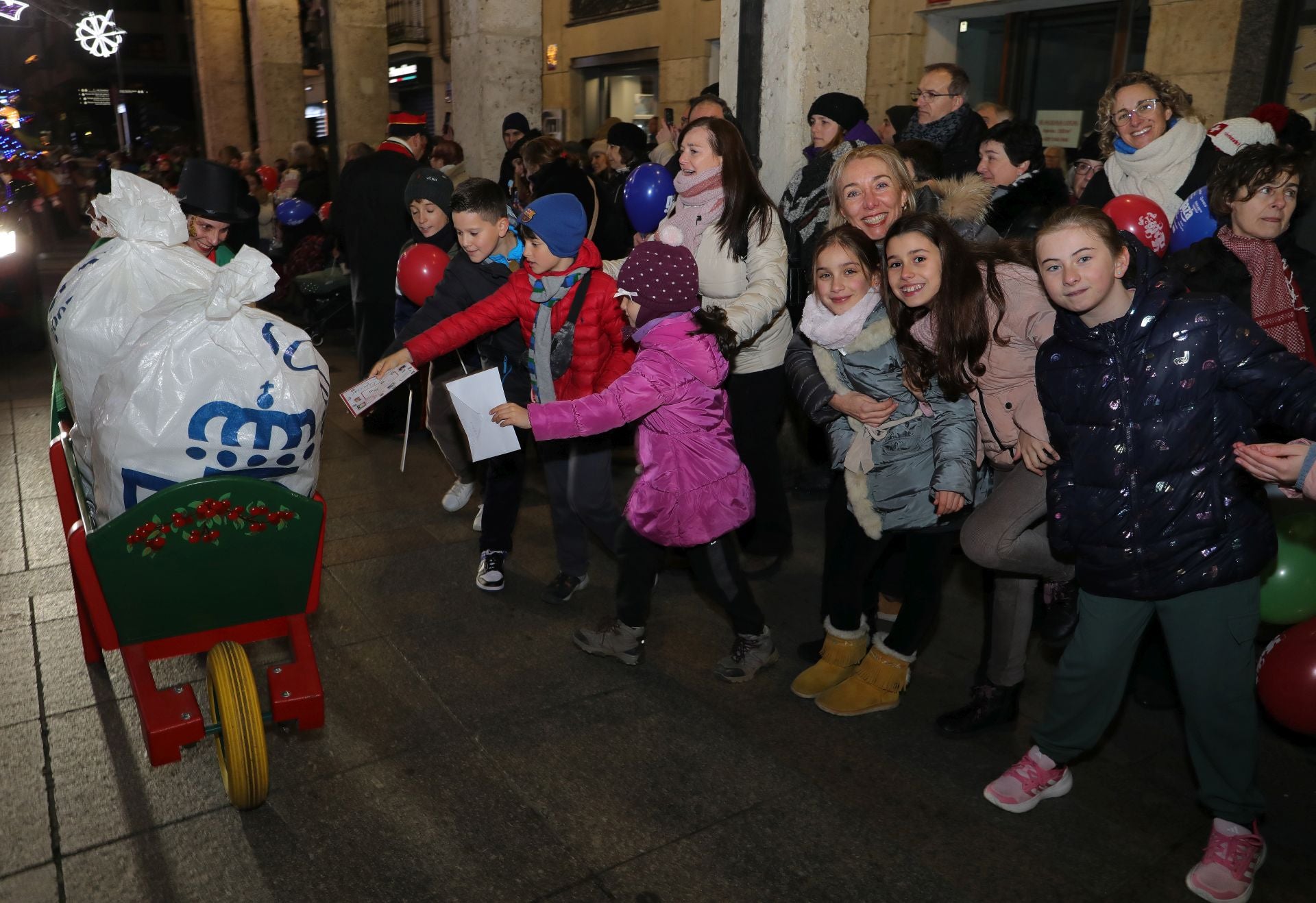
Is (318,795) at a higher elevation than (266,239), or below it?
below

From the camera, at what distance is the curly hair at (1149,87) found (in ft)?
14.7

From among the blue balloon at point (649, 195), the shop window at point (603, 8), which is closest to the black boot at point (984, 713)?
the blue balloon at point (649, 195)

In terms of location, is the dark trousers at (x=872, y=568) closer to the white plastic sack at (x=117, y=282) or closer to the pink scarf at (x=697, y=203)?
the pink scarf at (x=697, y=203)

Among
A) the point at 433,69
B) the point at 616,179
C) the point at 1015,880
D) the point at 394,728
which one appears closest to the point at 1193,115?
the point at 1015,880

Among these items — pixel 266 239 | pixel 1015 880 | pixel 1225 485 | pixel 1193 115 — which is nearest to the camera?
pixel 1225 485

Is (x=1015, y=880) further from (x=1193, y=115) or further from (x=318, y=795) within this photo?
(x=1193, y=115)

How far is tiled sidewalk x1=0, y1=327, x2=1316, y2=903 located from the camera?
281 cm

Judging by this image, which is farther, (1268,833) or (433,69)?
(433,69)

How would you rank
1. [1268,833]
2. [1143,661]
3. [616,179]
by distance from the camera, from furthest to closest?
[616,179]
[1143,661]
[1268,833]

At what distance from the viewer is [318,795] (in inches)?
124

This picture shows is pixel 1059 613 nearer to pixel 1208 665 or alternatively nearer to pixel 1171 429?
pixel 1208 665

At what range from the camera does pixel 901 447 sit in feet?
11.2

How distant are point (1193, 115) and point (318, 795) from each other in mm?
4586

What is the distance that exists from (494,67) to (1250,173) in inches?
311
